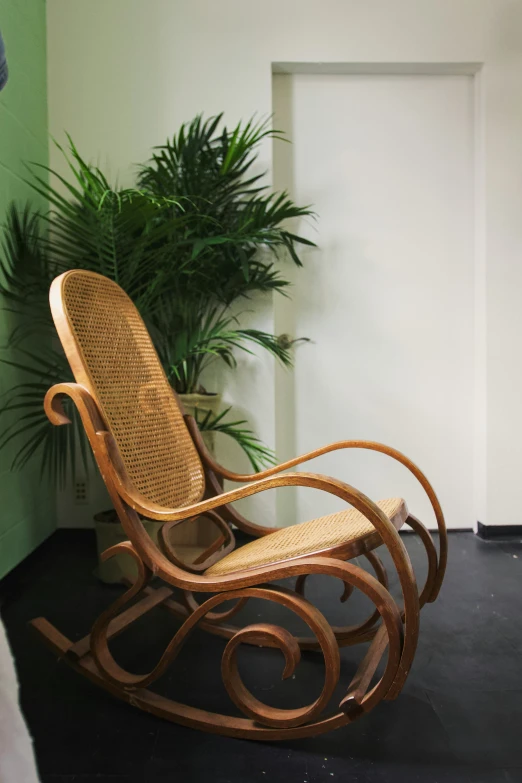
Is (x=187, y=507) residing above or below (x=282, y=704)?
above

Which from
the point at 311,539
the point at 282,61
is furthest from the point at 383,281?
the point at 311,539

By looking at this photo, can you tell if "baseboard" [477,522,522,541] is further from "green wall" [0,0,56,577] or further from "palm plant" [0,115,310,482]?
"green wall" [0,0,56,577]

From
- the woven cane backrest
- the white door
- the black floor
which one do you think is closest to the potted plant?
the white door

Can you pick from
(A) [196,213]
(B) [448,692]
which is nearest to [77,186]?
(A) [196,213]

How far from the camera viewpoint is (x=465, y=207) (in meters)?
2.56

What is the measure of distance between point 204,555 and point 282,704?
1.45 feet

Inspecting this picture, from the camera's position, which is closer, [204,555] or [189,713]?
[189,713]

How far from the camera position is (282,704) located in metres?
1.20

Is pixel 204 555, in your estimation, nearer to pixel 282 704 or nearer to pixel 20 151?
pixel 282 704

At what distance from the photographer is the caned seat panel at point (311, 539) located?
99cm

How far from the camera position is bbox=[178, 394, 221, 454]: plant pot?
2037 millimetres

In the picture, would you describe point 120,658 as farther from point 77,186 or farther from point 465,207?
point 465,207

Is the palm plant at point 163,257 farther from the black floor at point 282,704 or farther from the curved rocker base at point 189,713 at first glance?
the curved rocker base at point 189,713

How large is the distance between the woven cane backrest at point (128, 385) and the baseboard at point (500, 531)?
5.50 ft
